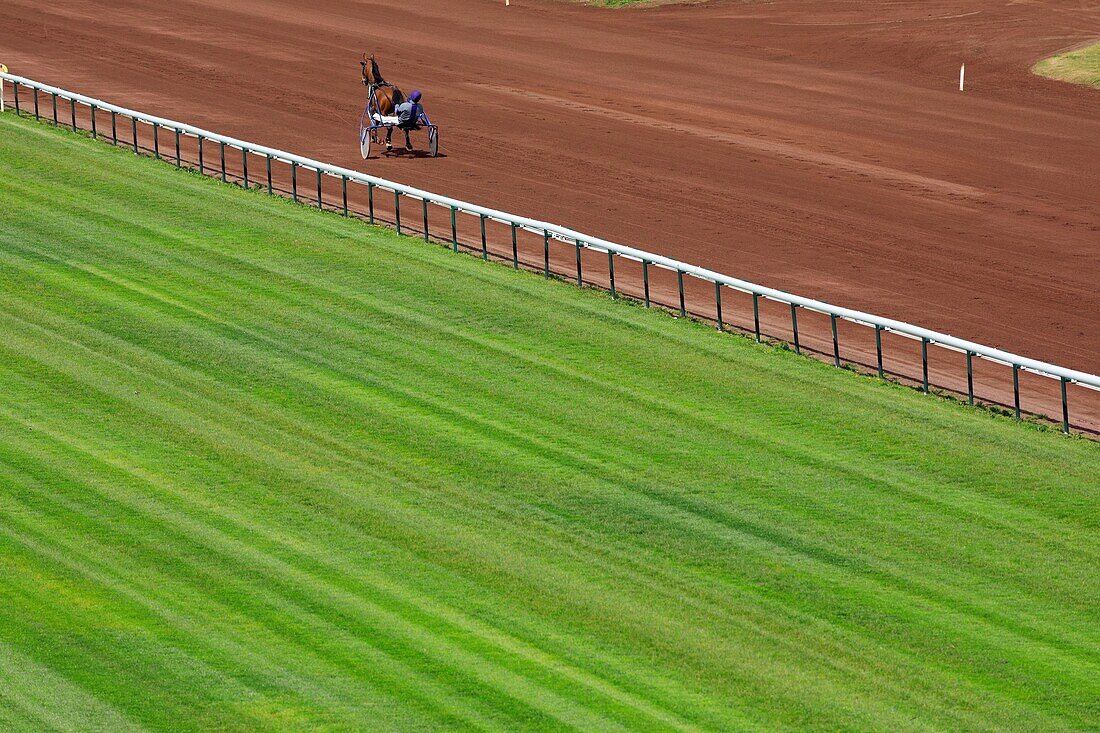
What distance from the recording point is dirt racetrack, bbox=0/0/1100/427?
20766 millimetres

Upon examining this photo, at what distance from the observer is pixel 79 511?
1198 centimetres

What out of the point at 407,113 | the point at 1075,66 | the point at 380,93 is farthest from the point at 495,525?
the point at 1075,66

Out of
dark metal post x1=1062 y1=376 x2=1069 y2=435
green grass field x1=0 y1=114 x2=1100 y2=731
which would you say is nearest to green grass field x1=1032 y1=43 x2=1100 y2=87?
green grass field x1=0 y1=114 x2=1100 y2=731

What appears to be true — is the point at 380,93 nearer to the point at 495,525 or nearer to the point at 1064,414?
the point at 1064,414

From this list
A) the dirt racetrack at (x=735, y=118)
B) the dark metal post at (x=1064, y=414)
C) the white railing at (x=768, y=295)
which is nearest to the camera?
the dark metal post at (x=1064, y=414)

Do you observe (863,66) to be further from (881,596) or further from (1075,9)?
(881,596)

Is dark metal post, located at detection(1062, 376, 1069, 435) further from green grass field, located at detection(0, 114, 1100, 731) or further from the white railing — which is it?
green grass field, located at detection(0, 114, 1100, 731)

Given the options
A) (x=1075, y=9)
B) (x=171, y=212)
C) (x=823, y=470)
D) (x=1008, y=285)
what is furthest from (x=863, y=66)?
(x=823, y=470)

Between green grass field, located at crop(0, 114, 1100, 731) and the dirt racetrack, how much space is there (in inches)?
127

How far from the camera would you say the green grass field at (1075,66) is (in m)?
33.6

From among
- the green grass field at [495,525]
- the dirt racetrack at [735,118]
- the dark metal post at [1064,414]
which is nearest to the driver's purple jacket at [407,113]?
the dirt racetrack at [735,118]

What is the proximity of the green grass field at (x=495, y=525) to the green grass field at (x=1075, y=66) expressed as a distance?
18879mm

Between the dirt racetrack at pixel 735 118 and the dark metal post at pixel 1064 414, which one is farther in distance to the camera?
the dirt racetrack at pixel 735 118

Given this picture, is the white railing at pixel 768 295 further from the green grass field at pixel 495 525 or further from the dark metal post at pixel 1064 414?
the green grass field at pixel 495 525
